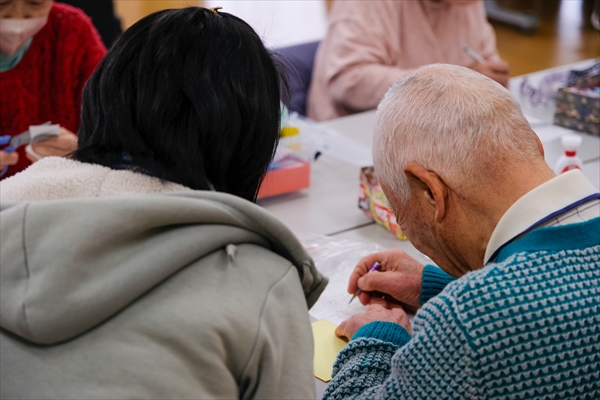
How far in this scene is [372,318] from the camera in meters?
1.50

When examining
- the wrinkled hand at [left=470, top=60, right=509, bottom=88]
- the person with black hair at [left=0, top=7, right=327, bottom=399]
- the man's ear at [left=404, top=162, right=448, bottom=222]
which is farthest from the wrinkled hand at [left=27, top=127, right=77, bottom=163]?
the wrinkled hand at [left=470, top=60, right=509, bottom=88]

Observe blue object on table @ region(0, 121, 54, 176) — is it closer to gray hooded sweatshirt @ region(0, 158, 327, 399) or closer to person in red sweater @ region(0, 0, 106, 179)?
person in red sweater @ region(0, 0, 106, 179)

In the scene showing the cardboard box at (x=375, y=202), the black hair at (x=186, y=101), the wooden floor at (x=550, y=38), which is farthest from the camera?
the wooden floor at (x=550, y=38)

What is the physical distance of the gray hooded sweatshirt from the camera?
0.88m

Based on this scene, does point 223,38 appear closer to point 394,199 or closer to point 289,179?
point 394,199

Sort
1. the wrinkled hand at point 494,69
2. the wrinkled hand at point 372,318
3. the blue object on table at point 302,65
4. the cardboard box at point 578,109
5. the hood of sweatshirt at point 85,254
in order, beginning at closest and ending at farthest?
1. the hood of sweatshirt at point 85,254
2. the wrinkled hand at point 372,318
3. the cardboard box at point 578,109
4. the wrinkled hand at point 494,69
5. the blue object on table at point 302,65

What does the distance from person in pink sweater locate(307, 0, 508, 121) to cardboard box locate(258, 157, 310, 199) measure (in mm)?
726

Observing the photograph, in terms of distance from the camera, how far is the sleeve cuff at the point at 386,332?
1377mm

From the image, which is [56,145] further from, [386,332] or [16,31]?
[386,332]

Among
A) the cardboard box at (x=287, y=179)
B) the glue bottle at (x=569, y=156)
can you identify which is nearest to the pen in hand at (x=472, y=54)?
the glue bottle at (x=569, y=156)

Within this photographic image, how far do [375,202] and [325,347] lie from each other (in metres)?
0.58

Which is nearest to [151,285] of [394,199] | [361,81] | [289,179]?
[394,199]

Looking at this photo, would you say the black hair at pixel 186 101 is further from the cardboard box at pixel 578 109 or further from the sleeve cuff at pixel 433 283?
the cardboard box at pixel 578 109

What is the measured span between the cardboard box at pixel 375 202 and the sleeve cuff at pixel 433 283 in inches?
13.8
